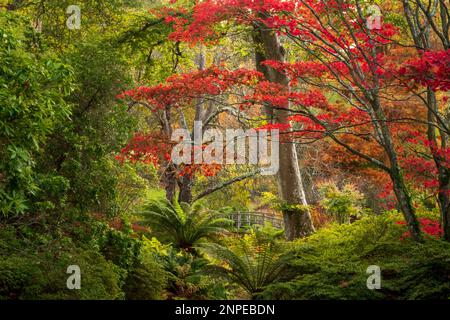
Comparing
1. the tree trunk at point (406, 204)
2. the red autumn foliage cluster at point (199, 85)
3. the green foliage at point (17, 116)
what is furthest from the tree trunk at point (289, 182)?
the green foliage at point (17, 116)

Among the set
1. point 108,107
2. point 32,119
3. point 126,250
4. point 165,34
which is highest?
point 165,34

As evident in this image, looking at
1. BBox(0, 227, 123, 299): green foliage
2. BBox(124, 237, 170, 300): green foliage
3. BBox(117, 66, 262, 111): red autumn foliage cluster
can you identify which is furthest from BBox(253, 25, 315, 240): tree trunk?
BBox(0, 227, 123, 299): green foliage

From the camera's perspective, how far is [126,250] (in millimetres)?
6590

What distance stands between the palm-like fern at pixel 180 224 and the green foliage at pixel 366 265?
15.2 ft

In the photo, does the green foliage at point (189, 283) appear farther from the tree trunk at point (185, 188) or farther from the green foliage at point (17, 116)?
the tree trunk at point (185, 188)

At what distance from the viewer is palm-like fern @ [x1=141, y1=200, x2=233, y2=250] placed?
12648 mm

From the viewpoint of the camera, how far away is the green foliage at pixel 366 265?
17.5ft

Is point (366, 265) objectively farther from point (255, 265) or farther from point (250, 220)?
point (250, 220)

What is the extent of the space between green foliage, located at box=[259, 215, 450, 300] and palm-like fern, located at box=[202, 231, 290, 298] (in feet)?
0.84

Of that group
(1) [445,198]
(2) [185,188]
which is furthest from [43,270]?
(2) [185,188]

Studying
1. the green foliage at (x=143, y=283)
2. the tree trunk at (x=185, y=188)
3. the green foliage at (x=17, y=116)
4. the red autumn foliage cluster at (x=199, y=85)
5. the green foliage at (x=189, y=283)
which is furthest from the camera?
the tree trunk at (x=185, y=188)
